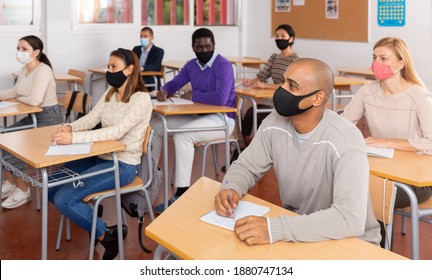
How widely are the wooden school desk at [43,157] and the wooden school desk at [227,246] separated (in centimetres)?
104

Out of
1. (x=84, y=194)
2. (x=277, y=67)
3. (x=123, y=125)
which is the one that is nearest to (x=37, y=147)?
(x=84, y=194)

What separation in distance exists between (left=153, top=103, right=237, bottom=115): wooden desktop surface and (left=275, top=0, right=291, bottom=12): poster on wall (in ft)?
17.3

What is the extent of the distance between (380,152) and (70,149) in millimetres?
1609

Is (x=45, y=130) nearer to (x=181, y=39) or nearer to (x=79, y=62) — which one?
(x=79, y=62)

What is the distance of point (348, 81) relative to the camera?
5688 mm

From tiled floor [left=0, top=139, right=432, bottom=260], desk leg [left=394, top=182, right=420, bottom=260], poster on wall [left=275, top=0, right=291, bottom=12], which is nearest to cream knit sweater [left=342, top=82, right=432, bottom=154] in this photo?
desk leg [left=394, top=182, right=420, bottom=260]

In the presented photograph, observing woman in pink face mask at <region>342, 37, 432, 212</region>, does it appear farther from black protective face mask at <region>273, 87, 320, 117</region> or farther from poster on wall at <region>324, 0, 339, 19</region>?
poster on wall at <region>324, 0, 339, 19</region>

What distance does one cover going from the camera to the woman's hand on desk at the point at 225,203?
1916mm

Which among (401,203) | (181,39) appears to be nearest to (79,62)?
(181,39)

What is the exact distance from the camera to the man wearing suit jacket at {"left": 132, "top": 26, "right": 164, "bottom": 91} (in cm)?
724

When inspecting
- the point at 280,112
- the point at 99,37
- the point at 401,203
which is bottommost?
the point at 401,203

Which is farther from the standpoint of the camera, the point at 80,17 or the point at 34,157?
the point at 80,17

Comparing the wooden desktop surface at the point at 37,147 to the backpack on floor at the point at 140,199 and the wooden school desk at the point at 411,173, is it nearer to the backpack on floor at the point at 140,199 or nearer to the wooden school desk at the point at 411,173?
the backpack on floor at the point at 140,199
